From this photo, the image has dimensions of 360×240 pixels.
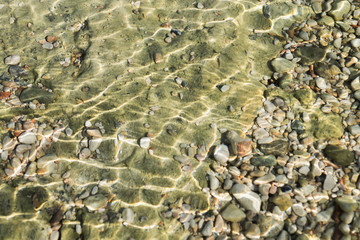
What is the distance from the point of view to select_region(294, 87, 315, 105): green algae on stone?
4.41m

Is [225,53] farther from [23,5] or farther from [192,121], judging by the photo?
[23,5]

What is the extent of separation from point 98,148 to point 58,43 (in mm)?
2035

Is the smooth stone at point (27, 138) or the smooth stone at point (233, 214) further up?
the smooth stone at point (27, 138)

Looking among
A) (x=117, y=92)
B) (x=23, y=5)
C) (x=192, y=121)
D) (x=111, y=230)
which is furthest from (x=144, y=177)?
(x=23, y=5)

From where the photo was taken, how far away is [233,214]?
137 inches

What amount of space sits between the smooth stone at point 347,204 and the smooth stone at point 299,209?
0.38 m

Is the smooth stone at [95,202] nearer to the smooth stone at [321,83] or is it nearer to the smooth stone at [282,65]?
the smooth stone at [282,65]

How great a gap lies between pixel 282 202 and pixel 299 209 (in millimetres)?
194

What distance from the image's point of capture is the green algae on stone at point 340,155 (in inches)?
149

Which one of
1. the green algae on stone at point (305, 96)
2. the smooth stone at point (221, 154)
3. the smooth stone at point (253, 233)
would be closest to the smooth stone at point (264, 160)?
the smooth stone at point (221, 154)

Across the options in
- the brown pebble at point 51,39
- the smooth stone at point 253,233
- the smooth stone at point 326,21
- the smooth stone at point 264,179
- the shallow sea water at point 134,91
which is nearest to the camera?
the smooth stone at point 253,233

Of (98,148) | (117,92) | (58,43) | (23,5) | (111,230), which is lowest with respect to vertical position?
(111,230)

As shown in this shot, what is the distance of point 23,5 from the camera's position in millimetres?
5266

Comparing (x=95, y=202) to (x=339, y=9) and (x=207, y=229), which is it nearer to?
(x=207, y=229)
